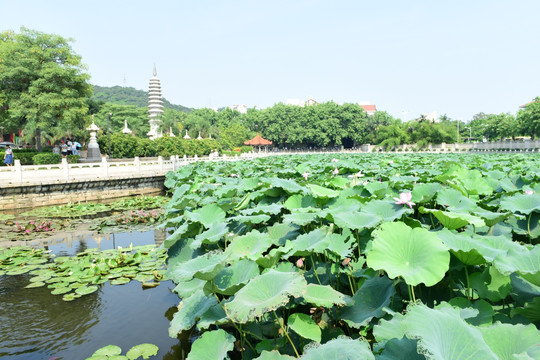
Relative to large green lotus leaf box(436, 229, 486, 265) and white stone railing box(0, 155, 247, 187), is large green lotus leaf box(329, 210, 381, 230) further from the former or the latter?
white stone railing box(0, 155, 247, 187)

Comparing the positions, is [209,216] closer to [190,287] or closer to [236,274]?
[190,287]

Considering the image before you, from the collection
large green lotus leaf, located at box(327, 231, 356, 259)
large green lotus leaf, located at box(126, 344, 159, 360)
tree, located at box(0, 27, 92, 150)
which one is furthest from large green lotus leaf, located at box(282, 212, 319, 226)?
tree, located at box(0, 27, 92, 150)

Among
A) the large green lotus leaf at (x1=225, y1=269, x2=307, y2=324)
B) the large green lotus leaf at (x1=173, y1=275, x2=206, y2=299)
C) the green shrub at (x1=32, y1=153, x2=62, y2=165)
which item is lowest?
the large green lotus leaf at (x1=173, y1=275, x2=206, y2=299)

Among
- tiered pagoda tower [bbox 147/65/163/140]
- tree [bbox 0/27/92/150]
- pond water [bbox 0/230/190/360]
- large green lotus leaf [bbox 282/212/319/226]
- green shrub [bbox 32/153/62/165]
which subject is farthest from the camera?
tiered pagoda tower [bbox 147/65/163/140]

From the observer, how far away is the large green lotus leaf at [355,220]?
1.94 m

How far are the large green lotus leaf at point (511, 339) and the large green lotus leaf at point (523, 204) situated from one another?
1402 millimetres

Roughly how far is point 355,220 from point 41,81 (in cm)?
2543

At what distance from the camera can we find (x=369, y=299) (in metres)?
1.65

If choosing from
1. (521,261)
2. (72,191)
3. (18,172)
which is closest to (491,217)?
(521,261)

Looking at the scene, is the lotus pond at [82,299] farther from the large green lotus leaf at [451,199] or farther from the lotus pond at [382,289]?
the large green lotus leaf at [451,199]

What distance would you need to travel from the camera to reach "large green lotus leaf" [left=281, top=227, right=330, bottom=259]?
184cm

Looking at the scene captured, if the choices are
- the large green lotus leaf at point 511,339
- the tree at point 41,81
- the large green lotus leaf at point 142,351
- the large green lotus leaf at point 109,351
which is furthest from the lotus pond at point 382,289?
the tree at point 41,81

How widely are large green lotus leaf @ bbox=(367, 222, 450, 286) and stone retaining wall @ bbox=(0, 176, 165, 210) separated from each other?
14.4 meters

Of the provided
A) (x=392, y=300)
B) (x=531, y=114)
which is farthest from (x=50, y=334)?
(x=531, y=114)
